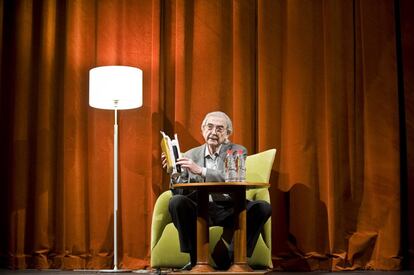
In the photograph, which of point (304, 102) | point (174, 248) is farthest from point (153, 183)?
point (304, 102)

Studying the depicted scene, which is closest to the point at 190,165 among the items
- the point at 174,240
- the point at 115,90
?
the point at 174,240

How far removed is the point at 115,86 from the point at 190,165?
1057 millimetres

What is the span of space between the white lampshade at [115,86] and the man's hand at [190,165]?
38.2 inches

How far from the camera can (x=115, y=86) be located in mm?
4242

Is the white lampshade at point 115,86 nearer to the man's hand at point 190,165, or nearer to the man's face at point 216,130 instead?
the man's face at point 216,130

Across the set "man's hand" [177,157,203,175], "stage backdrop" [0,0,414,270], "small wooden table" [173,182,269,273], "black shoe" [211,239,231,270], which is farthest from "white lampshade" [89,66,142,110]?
"black shoe" [211,239,231,270]

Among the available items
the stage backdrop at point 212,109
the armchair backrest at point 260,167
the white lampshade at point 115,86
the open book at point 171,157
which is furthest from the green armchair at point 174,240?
the white lampshade at point 115,86

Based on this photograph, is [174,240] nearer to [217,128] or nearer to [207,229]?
[207,229]

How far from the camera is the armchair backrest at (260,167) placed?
3.91 m

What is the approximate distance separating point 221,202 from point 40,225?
5.57 ft

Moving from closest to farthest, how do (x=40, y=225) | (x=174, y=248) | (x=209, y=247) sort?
1. (x=209, y=247)
2. (x=174, y=248)
3. (x=40, y=225)

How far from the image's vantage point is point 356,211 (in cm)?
432

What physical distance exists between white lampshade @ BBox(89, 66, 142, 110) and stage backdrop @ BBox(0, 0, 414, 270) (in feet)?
0.87

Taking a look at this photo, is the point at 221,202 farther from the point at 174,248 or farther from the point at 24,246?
the point at 24,246
